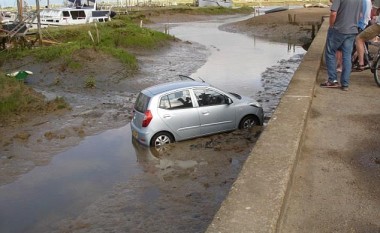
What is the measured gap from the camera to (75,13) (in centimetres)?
4728

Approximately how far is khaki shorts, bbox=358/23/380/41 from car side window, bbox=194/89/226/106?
154 inches

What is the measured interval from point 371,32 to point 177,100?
190 inches

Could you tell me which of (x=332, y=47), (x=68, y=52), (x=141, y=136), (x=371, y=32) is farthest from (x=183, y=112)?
(x=68, y=52)

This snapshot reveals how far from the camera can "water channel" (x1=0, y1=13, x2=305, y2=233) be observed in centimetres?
789

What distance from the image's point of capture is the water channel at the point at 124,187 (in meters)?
7.89

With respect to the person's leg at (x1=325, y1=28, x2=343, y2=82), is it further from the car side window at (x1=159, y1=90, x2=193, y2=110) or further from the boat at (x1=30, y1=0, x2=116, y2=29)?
the boat at (x1=30, y1=0, x2=116, y2=29)

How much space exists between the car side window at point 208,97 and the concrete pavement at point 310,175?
4079 mm

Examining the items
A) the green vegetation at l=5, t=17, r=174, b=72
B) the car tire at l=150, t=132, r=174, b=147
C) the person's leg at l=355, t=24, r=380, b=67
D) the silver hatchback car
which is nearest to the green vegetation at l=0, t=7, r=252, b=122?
the green vegetation at l=5, t=17, r=174, b=72

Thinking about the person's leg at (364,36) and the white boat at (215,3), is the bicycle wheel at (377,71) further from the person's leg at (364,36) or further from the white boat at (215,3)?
the white boat at (215,3)

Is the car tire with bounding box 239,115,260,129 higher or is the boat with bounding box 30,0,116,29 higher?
the boat with bounding box 30,0,116,29

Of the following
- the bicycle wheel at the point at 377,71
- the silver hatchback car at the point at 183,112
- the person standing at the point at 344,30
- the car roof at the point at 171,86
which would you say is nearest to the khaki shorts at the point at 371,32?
the bicycle wheel at the point at 377,71

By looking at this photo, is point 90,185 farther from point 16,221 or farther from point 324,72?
point 324,72

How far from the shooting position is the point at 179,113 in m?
11.3

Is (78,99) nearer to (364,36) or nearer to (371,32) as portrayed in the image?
(364,36)
